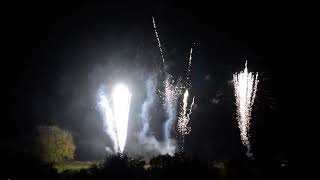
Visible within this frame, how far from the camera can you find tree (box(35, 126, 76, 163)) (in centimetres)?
9006

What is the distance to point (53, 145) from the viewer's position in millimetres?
91062

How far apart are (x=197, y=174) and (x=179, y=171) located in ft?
5.29

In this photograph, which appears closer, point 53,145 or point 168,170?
point 168,170

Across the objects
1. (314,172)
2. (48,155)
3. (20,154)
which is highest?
(48,155)

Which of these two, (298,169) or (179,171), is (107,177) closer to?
(179,171)

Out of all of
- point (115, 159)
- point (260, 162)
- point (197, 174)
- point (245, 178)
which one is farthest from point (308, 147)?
point (115, 159)

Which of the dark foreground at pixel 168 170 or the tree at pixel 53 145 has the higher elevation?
the tree at pixel 53 145

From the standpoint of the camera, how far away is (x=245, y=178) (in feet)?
130

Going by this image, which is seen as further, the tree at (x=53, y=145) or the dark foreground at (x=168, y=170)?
the tree at (x=53, y=145)

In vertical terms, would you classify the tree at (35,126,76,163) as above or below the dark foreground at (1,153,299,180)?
A: above

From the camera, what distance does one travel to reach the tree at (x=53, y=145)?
3546 inches

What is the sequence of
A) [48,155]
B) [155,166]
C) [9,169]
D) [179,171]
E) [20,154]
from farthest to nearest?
[48,155] < [20,154] < [9,169] < [155,166] < [179,171]

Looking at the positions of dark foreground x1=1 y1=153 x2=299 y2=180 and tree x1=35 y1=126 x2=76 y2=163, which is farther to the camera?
tree x1=35 y1=126 x2=76 y2=163

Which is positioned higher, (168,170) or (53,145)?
(53,145)
